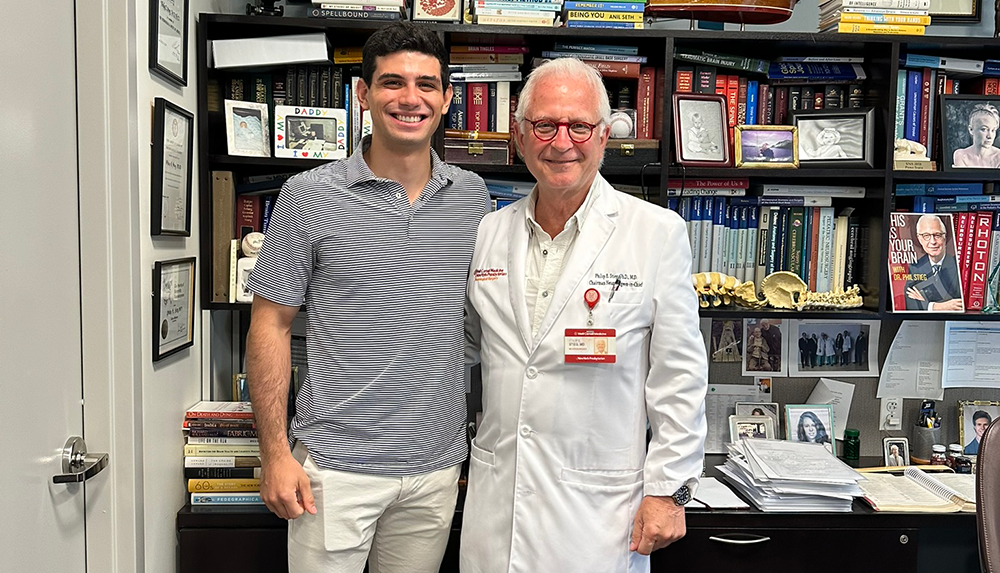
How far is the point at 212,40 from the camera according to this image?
225cm

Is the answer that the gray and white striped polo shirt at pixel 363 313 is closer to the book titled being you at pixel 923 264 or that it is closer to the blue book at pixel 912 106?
the book titled being you at pixel 923 264

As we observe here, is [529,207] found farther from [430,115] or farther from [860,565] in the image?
[860,565]

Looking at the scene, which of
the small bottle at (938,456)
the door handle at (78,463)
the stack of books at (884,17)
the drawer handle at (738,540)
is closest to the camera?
the door handle at (78,463)

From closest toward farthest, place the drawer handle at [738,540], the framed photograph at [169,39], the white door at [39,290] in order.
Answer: the white door at [39,290]
the framed photograph at [169,39]
the drawer handle at [738,540]

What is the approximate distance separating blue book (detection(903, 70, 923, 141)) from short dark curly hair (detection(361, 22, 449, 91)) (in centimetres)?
149

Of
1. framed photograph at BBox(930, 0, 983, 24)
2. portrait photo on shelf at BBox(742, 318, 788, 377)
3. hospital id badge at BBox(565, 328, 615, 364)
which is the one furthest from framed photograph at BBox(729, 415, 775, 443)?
framed photograph at BBox(930, 0, 983, 24)

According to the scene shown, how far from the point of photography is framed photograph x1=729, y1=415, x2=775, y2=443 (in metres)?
2.58

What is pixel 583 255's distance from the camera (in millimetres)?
1727

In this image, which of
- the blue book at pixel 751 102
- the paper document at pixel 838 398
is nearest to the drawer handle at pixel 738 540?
the paper document at pixel 838 398

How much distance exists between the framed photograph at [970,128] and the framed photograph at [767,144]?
1.51 feet

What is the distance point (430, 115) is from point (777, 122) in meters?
1.25

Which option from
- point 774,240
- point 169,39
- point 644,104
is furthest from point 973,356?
point 169,39

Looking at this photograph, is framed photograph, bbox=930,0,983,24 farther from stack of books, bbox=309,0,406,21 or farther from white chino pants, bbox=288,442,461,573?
white chino pants, bbox=288,442,461,573

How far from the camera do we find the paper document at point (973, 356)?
2643 millimetres
